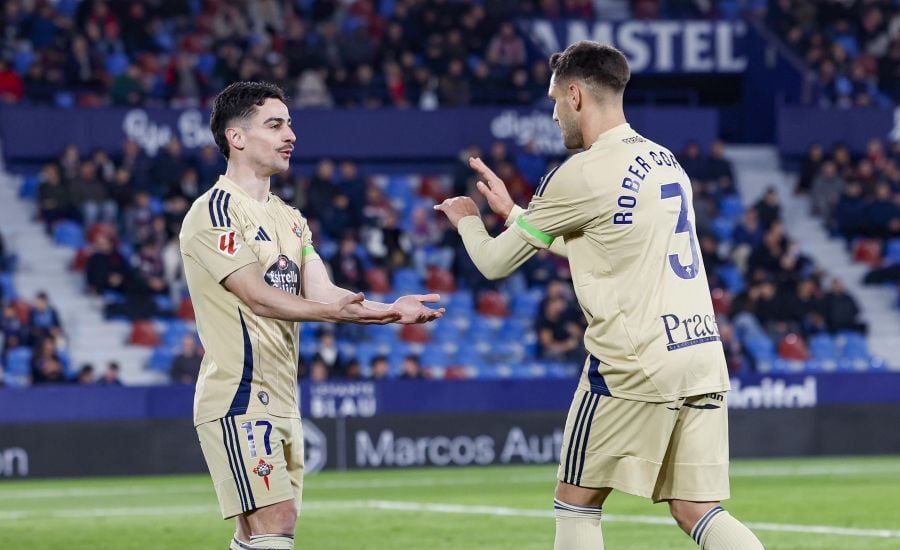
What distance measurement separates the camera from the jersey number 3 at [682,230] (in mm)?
6191

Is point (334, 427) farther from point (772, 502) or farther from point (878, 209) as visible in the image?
point (878, 209)

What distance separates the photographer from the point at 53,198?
22.2m

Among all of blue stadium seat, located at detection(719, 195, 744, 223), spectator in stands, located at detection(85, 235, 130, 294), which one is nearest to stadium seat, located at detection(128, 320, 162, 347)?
Answer: spectator in stands, located at detection(85, 235, 130, 294)

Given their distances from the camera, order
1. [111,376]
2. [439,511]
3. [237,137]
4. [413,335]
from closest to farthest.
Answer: [237,137] < [439,511] < [111,376] < [413,335]

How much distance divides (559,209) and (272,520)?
5.41 feet

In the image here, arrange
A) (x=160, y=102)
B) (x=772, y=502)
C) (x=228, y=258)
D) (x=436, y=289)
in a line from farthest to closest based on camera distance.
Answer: (x=160, y=102) → (x=436, y=289) → (x=772, y=502) → (x=228, y=258)

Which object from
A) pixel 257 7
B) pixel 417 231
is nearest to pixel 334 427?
pixel 417 231

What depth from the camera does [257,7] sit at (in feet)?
83.9

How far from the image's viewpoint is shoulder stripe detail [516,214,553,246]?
627 cm

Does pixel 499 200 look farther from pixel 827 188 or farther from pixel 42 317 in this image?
pixel 827 188

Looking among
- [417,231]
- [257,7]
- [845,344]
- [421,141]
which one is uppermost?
[257,7]

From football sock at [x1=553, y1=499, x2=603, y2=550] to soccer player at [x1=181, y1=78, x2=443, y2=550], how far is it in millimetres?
996

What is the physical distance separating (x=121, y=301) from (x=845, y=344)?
10.3m

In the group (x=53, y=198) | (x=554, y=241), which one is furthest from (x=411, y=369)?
(x=554, y=241)
